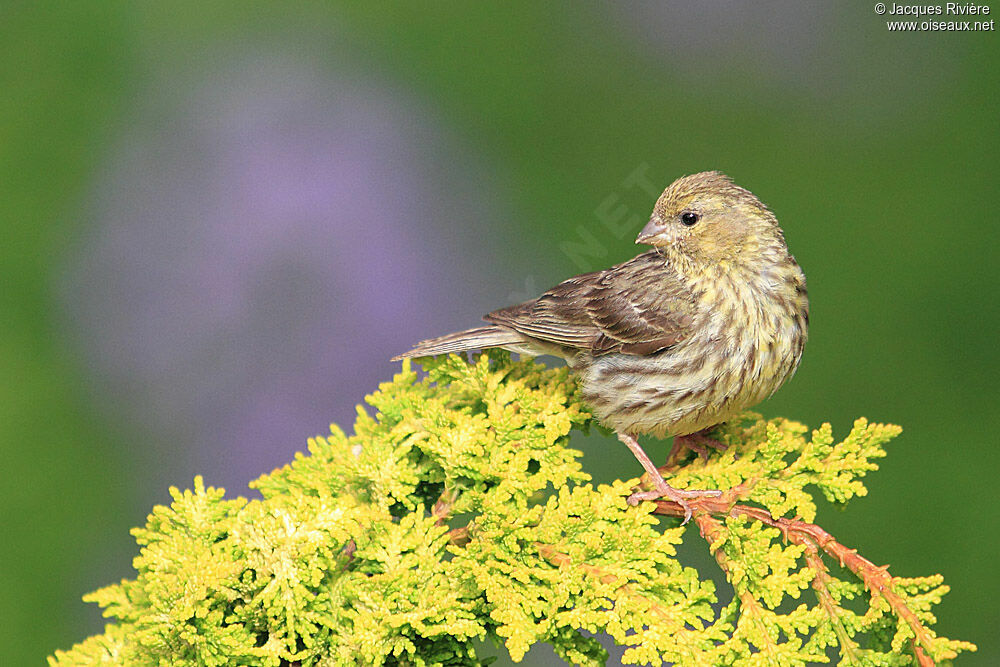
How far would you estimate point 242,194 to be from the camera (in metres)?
3.61

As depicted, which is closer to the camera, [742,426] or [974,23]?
[742,426]

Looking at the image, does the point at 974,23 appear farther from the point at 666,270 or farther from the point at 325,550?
the point at 325,550

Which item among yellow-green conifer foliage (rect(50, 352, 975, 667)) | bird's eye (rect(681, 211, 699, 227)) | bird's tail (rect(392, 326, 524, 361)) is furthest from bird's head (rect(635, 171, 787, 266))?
yellow-green conifer foliage (rect(50, 352, 975, 667))

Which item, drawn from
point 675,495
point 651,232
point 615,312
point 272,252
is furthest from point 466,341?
point 272,252

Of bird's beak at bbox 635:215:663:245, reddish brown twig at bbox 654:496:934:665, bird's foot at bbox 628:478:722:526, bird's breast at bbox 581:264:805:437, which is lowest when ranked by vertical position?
reddish brown twig at bbox 654:496:934:665

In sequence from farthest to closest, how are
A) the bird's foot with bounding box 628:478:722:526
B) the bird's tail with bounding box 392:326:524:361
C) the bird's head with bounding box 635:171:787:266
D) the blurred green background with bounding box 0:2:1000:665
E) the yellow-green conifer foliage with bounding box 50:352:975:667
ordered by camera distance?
the blurred green background with bounding box 0:2:1000:665, the bird's head with bounding box 635:171:787:266, the bird's tail with bounding box 392:326:524:361, the bird's foot with bounding box 628:478:722:526, the yellow-green conifer foliage with bounding box 50:352:975:667

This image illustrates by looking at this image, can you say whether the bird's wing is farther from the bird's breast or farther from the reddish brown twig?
the reddish brown twig

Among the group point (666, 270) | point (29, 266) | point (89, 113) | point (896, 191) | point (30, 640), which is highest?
point (89, 113)

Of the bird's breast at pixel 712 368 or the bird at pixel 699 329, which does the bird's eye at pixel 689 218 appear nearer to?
the bird at pixel 699 329

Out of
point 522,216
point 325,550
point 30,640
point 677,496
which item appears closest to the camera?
point 325,550

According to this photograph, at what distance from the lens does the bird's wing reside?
7.54 ft

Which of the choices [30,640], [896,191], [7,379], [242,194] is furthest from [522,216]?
[30,640]

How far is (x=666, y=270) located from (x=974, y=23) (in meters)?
1.61

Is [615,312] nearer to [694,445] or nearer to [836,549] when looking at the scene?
[694,445]
